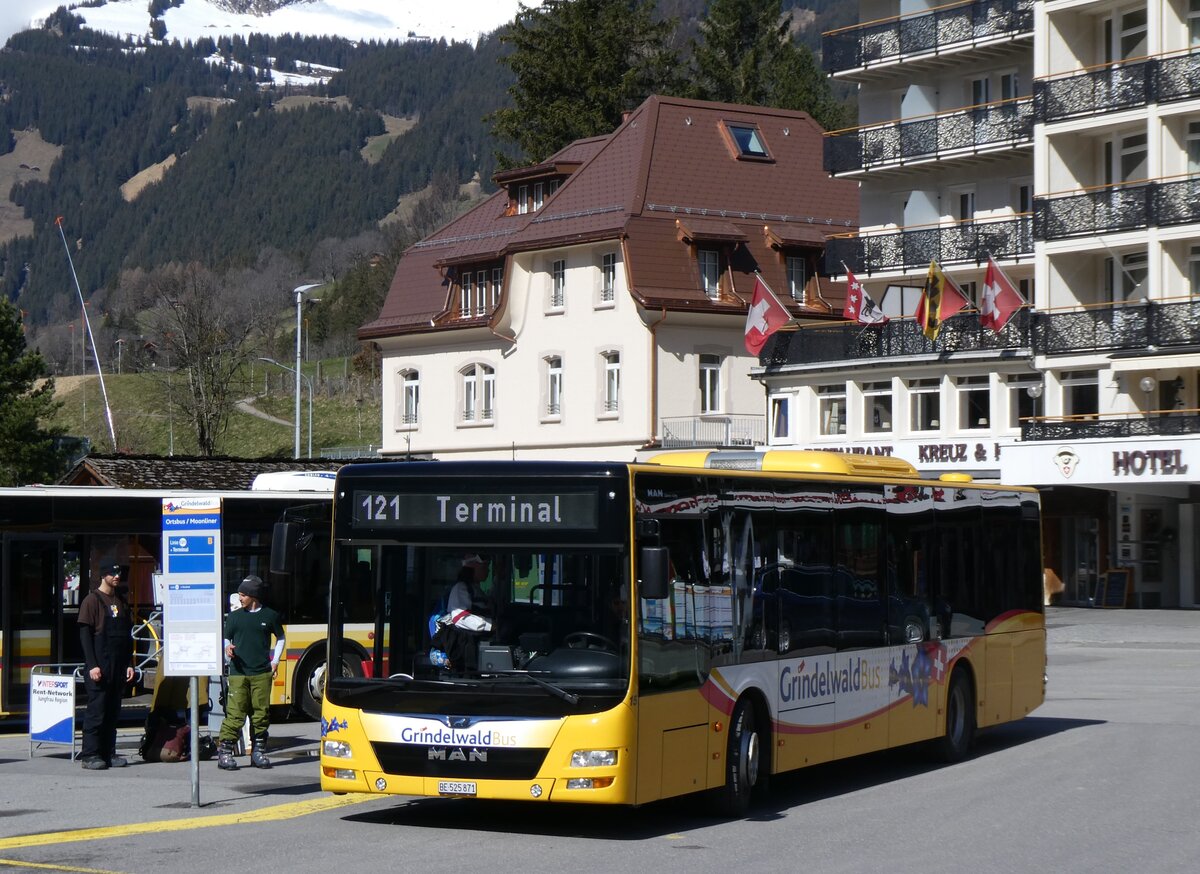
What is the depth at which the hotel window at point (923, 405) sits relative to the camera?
174 feet

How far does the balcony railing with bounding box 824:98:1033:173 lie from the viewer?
51500mm

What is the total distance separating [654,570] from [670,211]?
160 feet

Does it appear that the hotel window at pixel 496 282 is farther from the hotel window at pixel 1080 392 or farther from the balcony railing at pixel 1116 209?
the hotel window at pixel 1080 392

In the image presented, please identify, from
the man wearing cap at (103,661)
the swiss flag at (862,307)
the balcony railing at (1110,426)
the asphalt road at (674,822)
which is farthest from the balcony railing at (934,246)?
the man wearing cap at (103,661)

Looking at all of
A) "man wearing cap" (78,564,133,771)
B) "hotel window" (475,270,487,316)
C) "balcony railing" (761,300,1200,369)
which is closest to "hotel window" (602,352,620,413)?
"balcony railing" (761,300,1200,369)

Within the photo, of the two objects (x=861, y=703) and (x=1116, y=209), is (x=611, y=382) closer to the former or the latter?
(x=1116, y=209)

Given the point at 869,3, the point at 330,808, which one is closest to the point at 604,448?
the point at 869,3

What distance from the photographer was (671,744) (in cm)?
1291

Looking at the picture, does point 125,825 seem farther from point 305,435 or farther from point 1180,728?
point 305,435

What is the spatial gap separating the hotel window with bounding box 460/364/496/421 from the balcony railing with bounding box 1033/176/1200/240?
21.4 m

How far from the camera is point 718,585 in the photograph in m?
13.8

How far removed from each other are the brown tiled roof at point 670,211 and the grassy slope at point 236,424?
24855 mm

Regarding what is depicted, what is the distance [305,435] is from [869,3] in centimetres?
4718

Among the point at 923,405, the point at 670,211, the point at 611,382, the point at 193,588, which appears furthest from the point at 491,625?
the point at 670,211
